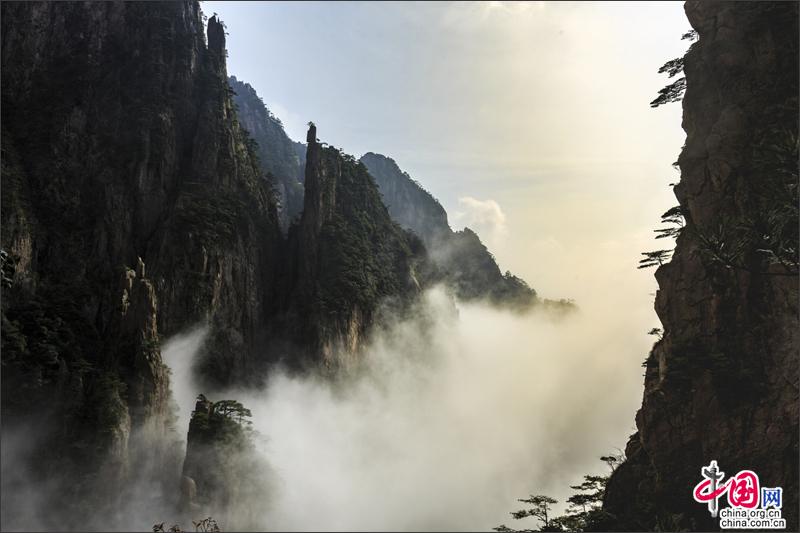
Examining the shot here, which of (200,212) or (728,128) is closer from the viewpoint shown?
(728,128)

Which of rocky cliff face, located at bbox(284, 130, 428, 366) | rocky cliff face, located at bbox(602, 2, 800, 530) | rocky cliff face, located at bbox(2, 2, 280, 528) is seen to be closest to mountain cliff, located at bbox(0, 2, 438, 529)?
rocky cliff face, located at bbox(2, 2, 280, 528)

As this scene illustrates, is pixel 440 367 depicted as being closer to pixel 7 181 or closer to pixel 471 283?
pixel 471 283

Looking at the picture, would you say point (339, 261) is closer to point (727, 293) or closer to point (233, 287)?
point (233, 287)

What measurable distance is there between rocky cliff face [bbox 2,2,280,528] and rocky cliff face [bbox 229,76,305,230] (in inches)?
1803

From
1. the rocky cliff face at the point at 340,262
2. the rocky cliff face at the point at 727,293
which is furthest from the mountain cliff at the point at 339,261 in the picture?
the rocky cliff face at the point at 727,293

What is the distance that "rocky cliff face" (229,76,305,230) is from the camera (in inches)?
5404

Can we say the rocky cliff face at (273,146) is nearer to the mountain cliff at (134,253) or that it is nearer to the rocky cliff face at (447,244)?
the rocky cliff face at (447,244)

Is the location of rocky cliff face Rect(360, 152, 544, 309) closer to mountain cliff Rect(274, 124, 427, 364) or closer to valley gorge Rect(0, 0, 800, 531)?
valley gorge Rect(0, 0, 800, 531)

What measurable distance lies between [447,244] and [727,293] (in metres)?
126

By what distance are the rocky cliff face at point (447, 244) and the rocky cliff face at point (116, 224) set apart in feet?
213

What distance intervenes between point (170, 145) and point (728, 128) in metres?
72.1

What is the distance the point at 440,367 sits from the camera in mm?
113312

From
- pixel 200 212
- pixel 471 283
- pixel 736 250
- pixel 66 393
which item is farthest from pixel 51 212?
pixel 471 283

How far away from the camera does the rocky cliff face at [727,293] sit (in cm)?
2777
